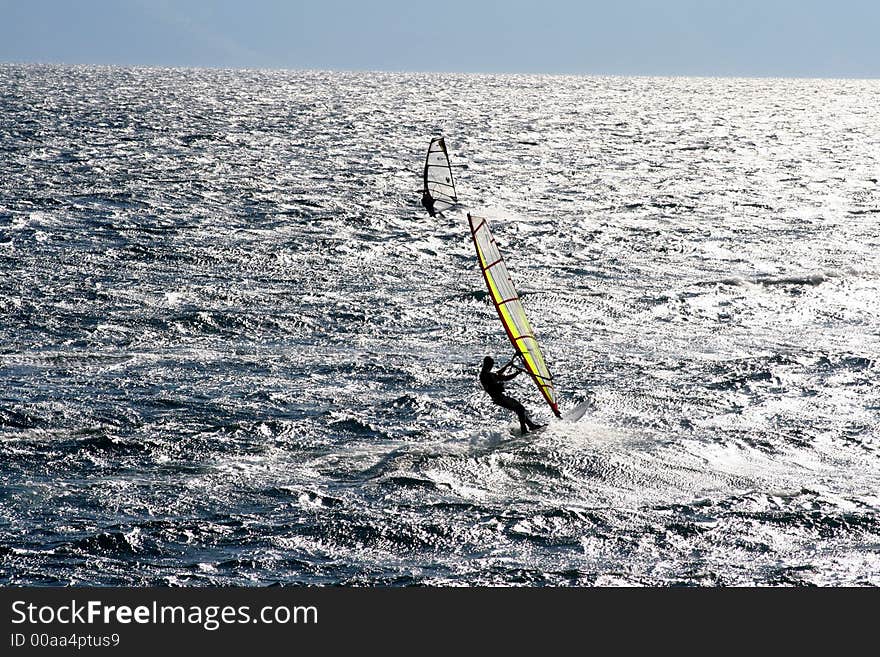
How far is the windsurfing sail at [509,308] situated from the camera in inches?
795

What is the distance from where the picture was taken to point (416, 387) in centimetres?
2409

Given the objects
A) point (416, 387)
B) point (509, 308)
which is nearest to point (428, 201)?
point (416, 387)

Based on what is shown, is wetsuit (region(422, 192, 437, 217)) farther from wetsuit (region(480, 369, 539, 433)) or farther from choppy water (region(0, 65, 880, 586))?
wetsuit (region(480, 369, 539, 433))

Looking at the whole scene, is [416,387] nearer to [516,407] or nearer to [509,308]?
[516,407]

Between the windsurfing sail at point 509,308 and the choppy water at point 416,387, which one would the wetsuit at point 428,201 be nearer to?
the choppy water at point 416,387

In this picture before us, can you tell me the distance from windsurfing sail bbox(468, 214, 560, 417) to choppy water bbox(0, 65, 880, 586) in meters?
1.23

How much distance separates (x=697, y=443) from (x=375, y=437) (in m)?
5.79

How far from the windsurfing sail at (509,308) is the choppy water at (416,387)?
48.6 inches

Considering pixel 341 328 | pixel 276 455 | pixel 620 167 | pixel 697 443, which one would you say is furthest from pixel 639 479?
pixel 620 167

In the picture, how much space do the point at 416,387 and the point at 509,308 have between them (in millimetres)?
3675

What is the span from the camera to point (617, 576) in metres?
15.4

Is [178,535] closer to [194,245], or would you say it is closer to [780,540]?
[780,540]

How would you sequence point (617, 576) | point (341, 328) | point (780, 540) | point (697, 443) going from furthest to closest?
point (341, 328), point (697, 443), point (780, 540), point (617, 576)

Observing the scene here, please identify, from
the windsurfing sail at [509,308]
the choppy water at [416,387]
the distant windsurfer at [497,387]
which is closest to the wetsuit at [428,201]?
the choppy water at [416,387]
